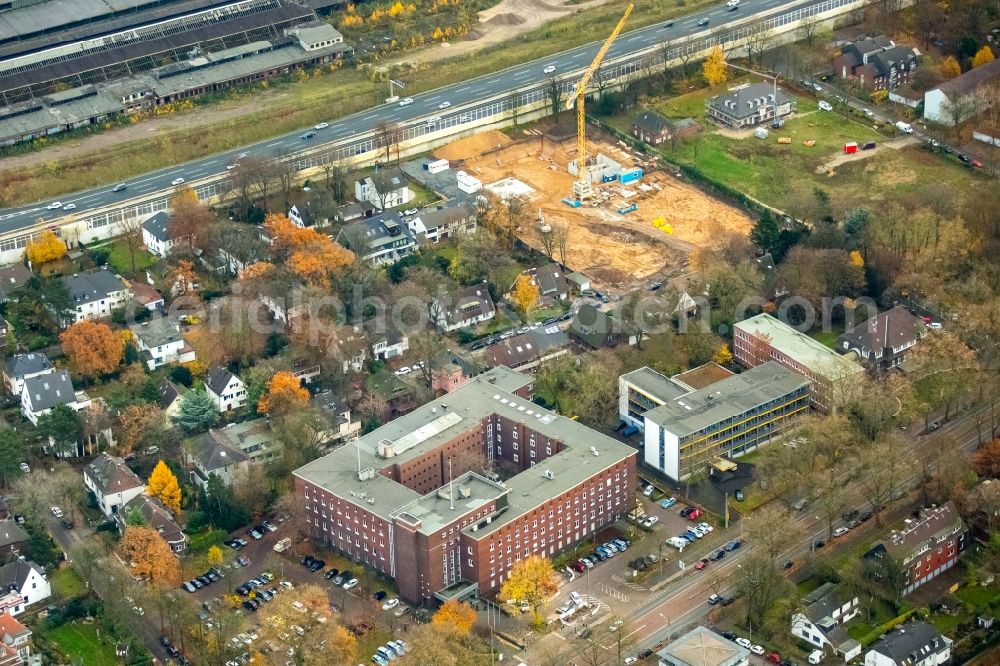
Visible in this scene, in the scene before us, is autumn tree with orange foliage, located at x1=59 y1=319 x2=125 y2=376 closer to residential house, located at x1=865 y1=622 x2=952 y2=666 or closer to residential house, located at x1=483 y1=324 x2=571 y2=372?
residential house, located at x1=483 y1=324 x2=571 y2=372

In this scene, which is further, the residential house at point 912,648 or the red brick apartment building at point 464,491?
the red brick apartment building at point 464,491

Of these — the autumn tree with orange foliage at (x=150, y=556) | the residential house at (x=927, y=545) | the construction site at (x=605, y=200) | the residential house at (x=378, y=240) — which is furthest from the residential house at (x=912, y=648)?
the residential house at (x=378, y=240)

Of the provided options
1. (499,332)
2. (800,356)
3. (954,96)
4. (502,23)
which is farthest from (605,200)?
(502,23)

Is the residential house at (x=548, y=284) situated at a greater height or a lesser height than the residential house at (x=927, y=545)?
greater

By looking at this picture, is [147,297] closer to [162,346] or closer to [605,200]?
[162,346]

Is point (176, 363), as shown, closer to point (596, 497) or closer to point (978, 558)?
point (596, 497)

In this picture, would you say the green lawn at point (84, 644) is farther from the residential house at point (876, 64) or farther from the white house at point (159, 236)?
the residential house at point (876, 64)

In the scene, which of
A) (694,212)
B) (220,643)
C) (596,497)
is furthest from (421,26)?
(220,643)

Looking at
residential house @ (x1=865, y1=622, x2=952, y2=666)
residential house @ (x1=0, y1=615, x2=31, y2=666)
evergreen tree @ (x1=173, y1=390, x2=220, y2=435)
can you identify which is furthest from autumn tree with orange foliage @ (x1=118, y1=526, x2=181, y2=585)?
residential house @ (x1=865, y1=622, x2=952, y2=666)
